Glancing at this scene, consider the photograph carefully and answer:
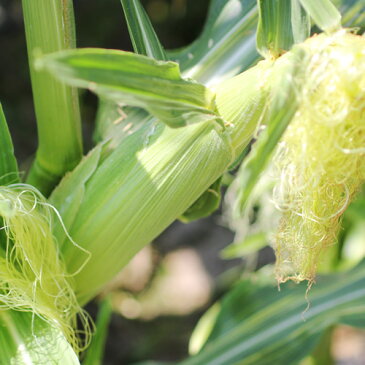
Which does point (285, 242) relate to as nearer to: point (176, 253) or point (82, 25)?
A: point (82, 25)

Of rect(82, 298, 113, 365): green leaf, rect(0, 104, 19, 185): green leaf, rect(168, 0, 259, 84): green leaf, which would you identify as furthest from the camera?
rect(82, 298, 113, 365): green leaf

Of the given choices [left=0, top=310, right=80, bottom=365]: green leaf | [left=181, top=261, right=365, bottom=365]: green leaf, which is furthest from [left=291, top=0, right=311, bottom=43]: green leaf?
[left=181, top=261, right=365, bottom=365]: green leaf

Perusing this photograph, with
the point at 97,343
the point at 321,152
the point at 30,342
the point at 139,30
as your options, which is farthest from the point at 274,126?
the point at 97,343

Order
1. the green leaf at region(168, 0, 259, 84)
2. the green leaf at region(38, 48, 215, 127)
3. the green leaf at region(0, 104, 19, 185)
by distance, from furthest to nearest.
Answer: the green leaf at region(168, 0, 259, 84)
the green leaf at region(0, 104, 19, 185)
the green leaf at region(38, 48, 215, 127)

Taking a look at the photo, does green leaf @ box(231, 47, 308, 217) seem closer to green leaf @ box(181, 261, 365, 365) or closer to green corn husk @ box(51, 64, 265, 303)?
green corn husk @ box(51, 64, 265, 303)

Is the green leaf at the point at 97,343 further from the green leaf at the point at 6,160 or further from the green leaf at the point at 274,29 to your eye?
the green leaf at the point at 274,29

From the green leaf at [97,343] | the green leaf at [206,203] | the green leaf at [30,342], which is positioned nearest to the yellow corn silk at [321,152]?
the green leaf at [206,203]

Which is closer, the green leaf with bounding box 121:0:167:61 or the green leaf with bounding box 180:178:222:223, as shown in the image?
the green leaf with bounding box 121:0:167:61

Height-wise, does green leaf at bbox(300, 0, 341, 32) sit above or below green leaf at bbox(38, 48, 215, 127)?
below
